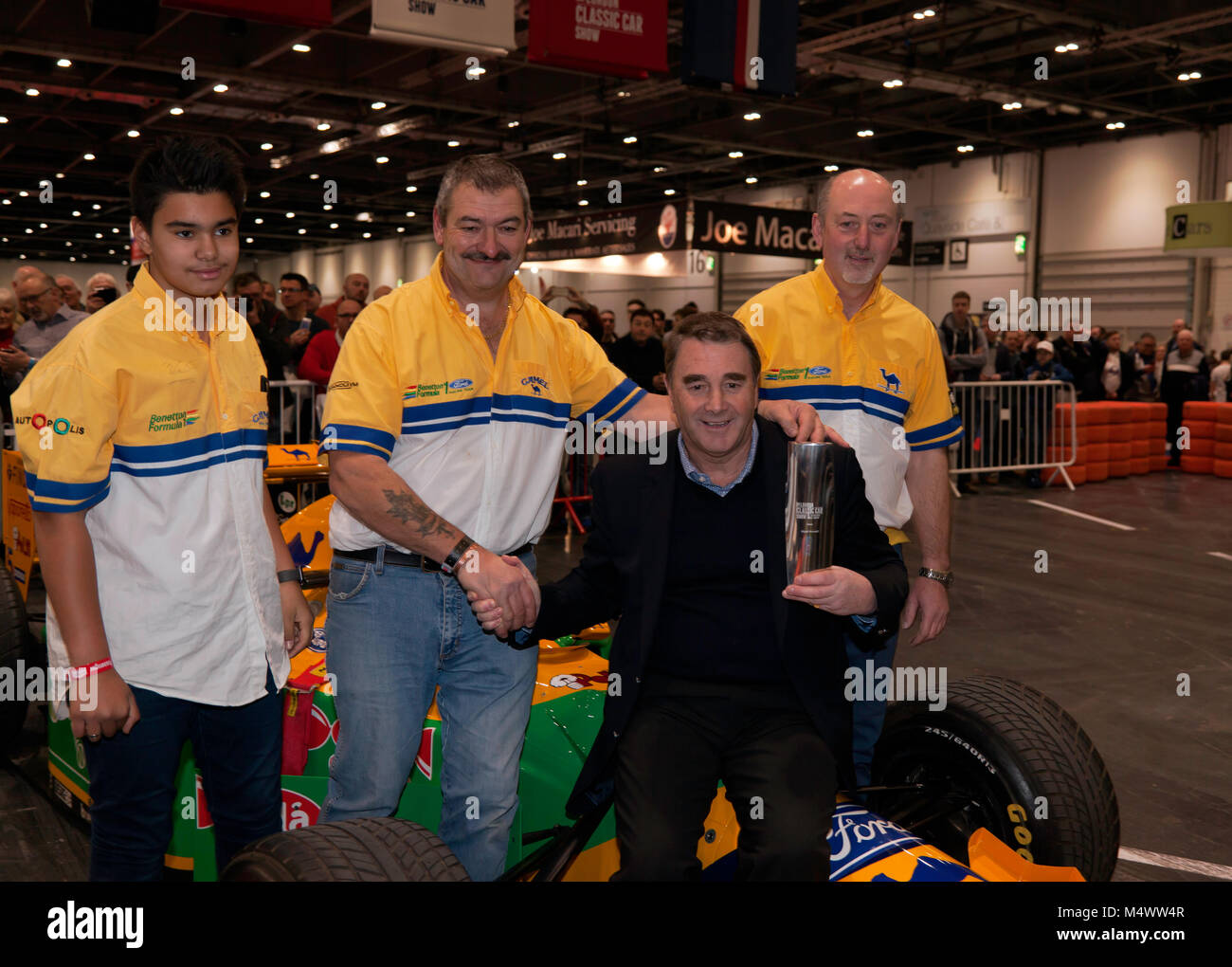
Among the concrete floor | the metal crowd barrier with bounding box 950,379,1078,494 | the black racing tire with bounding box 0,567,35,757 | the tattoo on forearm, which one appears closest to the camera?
the tattoo on forearm

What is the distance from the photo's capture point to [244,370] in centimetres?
242

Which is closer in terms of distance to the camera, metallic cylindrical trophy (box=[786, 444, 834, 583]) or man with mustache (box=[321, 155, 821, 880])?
metallic cylindrical trophy (box=[786, 444, 834, 583])

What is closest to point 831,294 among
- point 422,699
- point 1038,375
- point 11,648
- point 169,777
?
point 422,699

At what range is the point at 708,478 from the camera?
252 centimetres

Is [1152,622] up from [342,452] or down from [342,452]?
down

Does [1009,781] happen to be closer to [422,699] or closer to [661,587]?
[661,587]

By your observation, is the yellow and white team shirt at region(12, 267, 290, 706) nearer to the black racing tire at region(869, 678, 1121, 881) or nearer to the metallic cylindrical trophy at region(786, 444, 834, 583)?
the metallic cylindrical trophy at region(786, 444, 834, 583)

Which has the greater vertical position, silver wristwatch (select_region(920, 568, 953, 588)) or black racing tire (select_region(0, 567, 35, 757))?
silver wristwatch (select_region(920, 568, 953, 588))

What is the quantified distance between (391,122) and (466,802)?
1982 cm

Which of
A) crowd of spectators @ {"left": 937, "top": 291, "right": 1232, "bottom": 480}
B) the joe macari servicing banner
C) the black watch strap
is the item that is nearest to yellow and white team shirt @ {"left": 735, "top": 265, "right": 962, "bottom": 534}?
the black watch strap

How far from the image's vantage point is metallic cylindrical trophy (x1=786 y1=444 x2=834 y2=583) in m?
2.13

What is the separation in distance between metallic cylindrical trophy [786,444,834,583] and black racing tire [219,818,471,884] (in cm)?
92

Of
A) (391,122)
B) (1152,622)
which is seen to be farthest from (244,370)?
(391,122)
